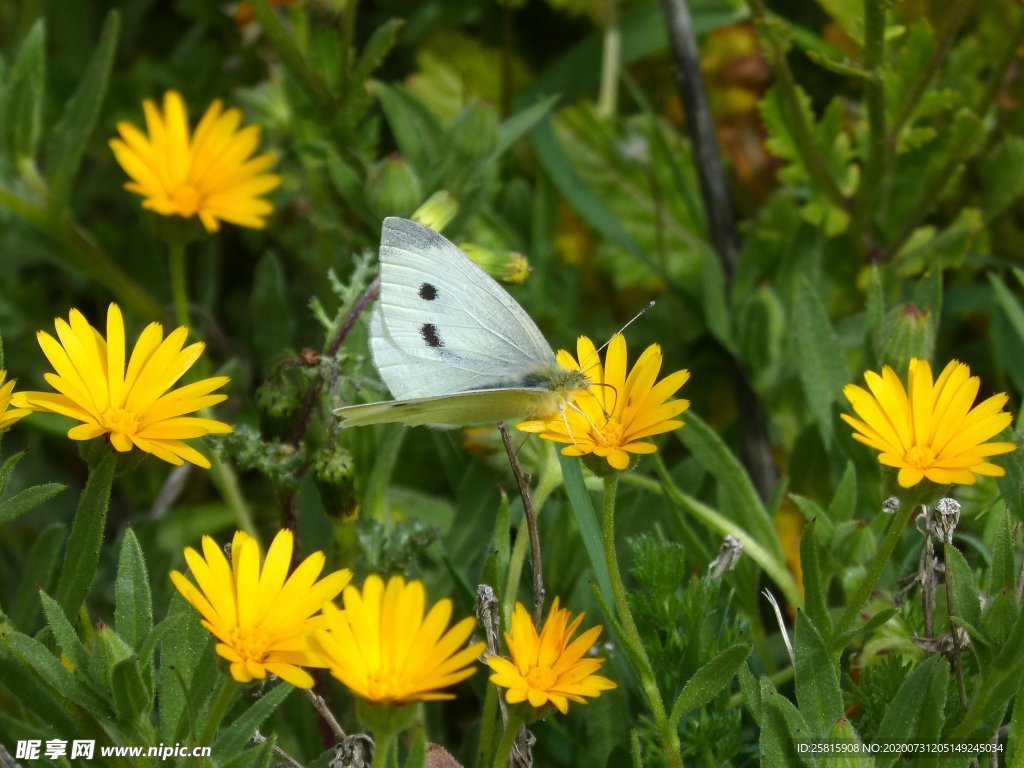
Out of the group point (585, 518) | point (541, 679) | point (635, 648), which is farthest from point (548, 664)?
point (585, 518)

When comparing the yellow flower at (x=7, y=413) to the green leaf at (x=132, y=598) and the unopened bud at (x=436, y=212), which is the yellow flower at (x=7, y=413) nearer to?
the green leaf at (x=132, y=598)

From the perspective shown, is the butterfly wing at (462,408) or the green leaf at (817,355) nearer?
the butterfly wing at (462,408)

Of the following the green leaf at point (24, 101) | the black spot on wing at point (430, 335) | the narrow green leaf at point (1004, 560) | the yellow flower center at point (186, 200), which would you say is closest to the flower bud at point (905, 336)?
the narrow green leaf at point (1004, 560)

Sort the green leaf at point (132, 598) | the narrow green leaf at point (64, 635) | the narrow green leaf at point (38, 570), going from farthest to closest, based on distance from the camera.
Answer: the narrow green leaf at point (38, 570) → the green leaf at point (132, 598) → the narrow green leaf at point (64, 635)

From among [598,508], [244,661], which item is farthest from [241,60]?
[244,661]

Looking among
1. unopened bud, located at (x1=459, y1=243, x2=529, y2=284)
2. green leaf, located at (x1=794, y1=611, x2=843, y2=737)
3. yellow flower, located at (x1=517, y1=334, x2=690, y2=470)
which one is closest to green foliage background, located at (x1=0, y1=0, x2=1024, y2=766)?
green leaf, located at (x1=794, y1=611, x2=843, y2=737)

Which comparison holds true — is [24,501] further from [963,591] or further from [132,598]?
[963,591]

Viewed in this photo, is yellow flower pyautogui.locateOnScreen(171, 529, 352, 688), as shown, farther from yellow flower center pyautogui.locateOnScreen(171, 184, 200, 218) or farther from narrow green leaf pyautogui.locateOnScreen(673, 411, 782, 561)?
yellow flower center pyautogui.locateOnScreen(171, 184, 200, 218)
